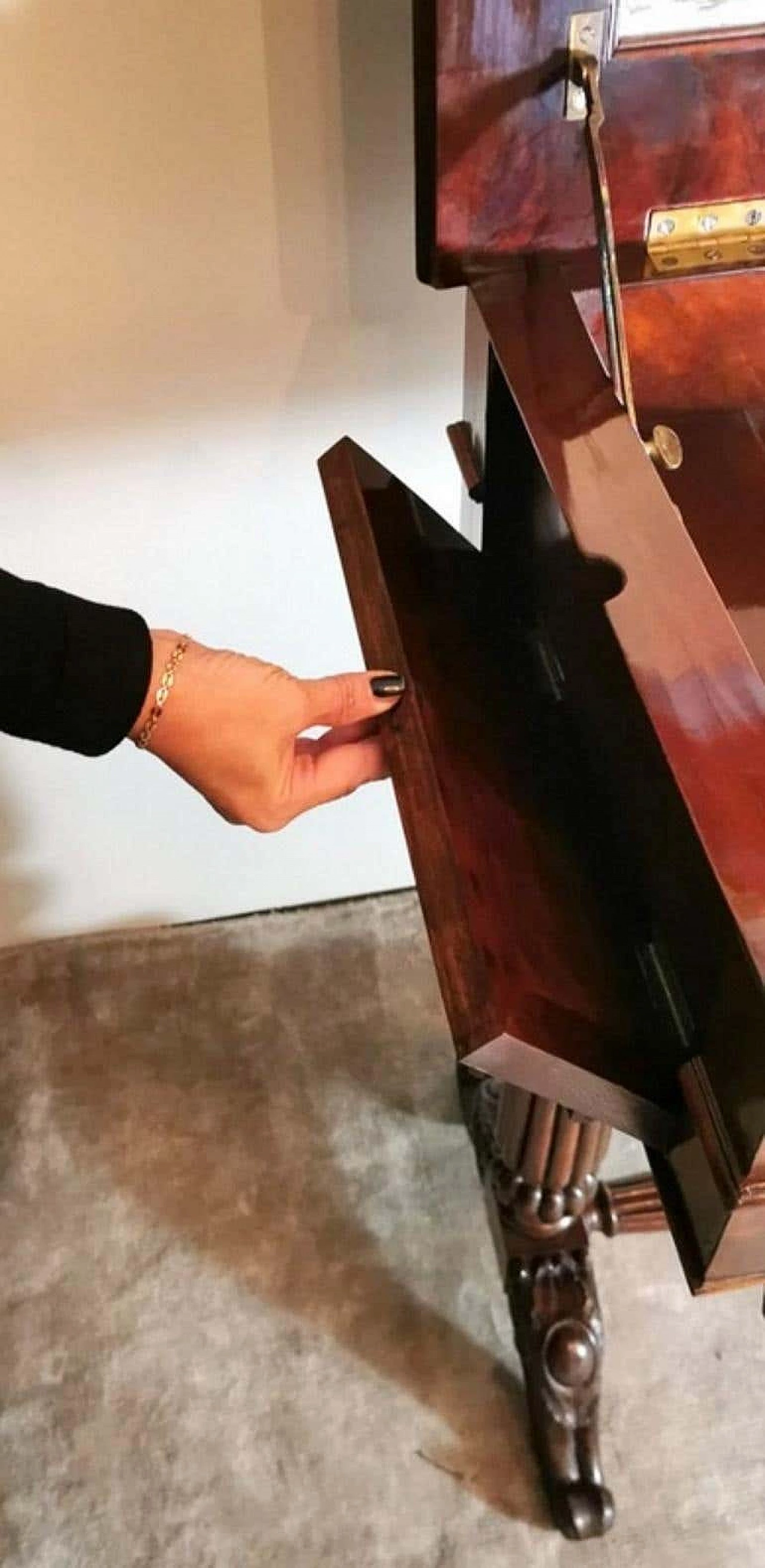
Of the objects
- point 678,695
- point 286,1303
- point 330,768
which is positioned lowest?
point 286,1303

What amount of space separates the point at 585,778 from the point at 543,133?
0.91 feet

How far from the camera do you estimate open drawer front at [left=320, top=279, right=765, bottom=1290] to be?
425 millimetres

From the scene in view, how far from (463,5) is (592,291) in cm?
13

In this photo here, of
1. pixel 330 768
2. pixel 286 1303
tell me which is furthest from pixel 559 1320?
pixel 330 768

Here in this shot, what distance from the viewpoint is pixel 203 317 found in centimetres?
81

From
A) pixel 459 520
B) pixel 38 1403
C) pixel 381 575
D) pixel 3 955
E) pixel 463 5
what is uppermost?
pixel 463 5

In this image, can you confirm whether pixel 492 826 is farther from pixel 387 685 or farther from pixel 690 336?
pixel 690 336

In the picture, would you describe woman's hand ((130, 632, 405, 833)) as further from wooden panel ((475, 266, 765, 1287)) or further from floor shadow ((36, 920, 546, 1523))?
floor shadow ((36, 920, 546, 1523))

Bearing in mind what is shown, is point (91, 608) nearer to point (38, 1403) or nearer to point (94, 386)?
point (94, 386)

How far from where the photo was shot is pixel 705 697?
0.43 meters

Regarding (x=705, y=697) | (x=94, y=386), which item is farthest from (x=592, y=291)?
(x=94, y=386)

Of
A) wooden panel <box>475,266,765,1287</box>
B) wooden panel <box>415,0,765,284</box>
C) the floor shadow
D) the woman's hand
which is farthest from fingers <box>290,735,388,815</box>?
the floor shadow

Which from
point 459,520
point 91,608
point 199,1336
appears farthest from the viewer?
point 199,1336

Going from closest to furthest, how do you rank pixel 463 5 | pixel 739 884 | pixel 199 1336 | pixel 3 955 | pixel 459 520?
pixel 739 884 < pixel 463 5 < pixel 459 520 < pixel 199 1336 < pixel 3 955
